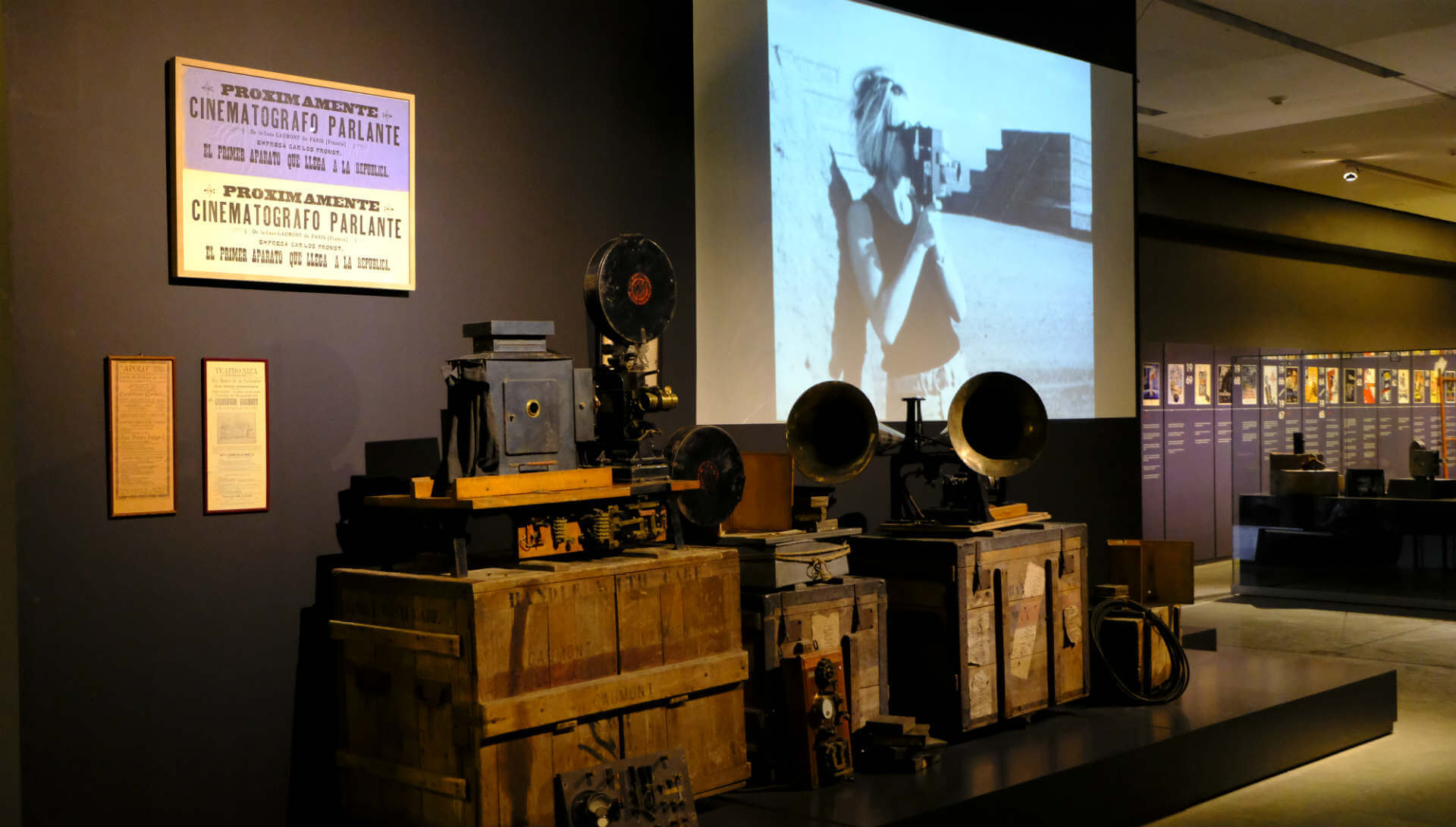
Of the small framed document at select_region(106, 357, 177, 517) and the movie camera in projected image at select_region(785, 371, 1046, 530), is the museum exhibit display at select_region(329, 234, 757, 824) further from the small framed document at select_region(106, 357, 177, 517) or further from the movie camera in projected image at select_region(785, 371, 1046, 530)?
the movie camera in projected image at select_region(785, 371, 1046, 530)

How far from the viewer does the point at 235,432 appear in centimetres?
343

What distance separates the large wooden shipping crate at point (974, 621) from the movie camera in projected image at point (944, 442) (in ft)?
0.48

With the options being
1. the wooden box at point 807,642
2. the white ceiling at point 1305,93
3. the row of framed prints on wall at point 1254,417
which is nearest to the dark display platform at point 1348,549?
the row of framed prints on wall at point 1254,417

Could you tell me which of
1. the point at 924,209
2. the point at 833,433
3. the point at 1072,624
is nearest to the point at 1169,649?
the point at 1072,624

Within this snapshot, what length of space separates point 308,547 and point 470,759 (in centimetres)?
92

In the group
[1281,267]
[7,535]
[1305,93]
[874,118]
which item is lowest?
[7,535]

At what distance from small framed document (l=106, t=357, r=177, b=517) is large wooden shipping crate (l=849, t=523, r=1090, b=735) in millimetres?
2300

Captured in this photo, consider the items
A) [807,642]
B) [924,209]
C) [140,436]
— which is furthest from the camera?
[924,209]

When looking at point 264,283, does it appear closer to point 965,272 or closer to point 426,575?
point 426,575

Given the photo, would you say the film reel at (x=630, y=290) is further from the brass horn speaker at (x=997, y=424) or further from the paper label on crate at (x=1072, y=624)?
the paper label on crate at (x=1072, y=624)

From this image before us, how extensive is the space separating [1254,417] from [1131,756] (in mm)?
7365

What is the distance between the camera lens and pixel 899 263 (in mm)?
5309

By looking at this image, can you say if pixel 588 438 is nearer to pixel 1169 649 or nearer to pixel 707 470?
pixel 707 470

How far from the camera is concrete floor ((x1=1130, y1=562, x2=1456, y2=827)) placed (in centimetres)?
429
